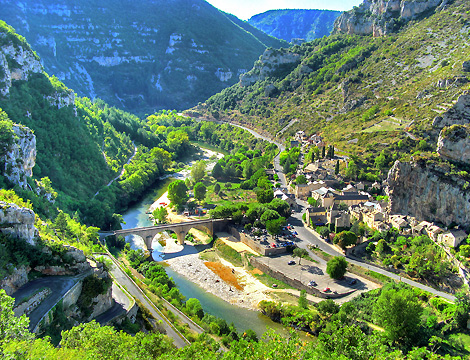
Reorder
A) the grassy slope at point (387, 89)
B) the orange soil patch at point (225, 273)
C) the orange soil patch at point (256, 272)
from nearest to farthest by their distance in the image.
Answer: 1. the orange soil patch at point (225, 273)
2. the orange soil patch at point (256, 272)
3. the grassy slope at point (387, 89)

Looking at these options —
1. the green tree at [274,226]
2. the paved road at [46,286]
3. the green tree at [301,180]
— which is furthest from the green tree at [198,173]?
the paved road at [46,286]

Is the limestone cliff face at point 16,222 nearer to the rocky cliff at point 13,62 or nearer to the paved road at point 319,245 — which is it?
the paved road at point 319,245

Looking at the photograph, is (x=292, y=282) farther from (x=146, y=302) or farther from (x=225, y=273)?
(x=146, y=302)

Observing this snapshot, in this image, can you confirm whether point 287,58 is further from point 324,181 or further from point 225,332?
point 225,332

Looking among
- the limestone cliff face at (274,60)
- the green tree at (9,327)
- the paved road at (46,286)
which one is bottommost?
the paved road at (46,286)

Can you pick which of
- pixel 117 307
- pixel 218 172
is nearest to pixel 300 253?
pixel 117 307
